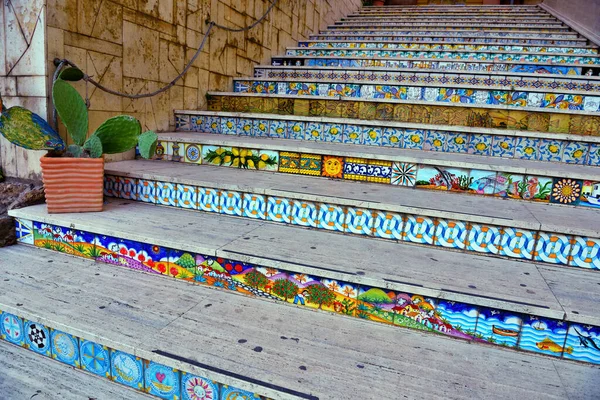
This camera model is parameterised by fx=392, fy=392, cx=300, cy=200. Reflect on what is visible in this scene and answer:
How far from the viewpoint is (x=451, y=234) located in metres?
1.53

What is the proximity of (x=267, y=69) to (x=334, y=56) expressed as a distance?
0.66 m

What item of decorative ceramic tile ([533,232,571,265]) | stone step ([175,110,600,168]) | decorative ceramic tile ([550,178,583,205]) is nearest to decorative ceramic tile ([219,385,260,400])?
decorative ceramic tile ([533,232,571,265])

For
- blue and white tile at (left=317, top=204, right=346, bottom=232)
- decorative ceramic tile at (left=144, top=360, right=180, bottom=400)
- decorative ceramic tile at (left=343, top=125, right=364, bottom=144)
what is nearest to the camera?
decorative ceramic tile at (left=144, top=360, right=180, bottom=400)

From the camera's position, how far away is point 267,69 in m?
3.76

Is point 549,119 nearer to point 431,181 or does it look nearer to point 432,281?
point 431,181

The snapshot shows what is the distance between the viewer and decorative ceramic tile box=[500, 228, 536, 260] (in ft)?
4.75

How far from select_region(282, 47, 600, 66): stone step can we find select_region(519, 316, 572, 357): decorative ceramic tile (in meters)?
2.82

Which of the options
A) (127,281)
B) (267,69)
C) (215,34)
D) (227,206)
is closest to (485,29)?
(267,69)

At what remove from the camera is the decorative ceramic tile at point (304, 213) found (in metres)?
1.70

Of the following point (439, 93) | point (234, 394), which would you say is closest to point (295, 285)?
point (234, 394)

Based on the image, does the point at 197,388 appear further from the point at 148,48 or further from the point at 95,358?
the point at 148,48

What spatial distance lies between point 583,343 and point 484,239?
0.49 metres

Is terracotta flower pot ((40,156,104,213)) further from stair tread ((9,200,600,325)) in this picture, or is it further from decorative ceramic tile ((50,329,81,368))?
decorative ceramic tile ((50,329,81,368))

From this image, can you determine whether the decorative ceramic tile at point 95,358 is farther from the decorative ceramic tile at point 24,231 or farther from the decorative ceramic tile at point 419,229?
the decorative ceramic tile at point 419,229
